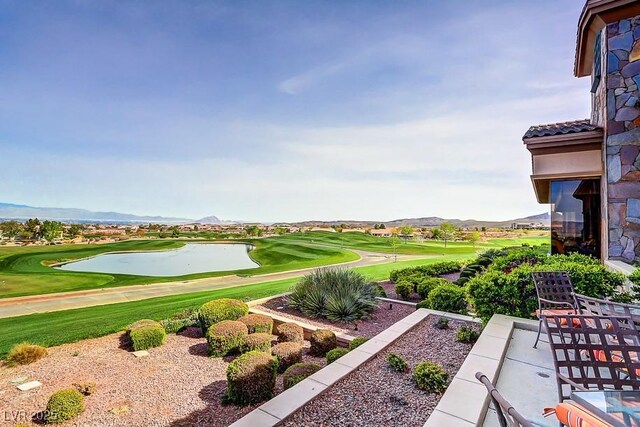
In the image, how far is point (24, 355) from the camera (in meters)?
4.57

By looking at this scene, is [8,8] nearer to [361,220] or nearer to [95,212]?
[361,220]

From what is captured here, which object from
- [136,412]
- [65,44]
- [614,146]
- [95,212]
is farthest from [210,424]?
[95,212]

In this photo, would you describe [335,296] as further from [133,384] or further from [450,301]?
[133,384]

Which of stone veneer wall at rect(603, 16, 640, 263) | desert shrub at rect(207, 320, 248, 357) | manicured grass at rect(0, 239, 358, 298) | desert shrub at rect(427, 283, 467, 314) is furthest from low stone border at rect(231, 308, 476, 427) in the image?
manicured grass at rect(0, 239, 358, 298)

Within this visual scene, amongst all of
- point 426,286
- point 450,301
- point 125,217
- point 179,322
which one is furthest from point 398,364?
point 125,217

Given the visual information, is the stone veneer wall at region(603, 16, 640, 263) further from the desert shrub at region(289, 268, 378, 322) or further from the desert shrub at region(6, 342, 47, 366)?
the desert shrub at region(6, 342, 47, 366)

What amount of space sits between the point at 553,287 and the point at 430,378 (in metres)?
2.05

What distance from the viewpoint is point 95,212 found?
323 feet

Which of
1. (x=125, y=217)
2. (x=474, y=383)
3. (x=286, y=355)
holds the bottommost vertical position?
(x=286, y=355)

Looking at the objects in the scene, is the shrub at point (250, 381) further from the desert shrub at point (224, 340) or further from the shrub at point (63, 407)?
the shrub at point (63, 407)

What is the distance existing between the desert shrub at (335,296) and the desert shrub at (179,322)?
7.20 ft

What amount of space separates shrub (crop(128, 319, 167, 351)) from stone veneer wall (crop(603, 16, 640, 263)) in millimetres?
8387

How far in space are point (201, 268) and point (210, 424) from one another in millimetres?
23191

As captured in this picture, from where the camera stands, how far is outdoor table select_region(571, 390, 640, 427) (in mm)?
1267
